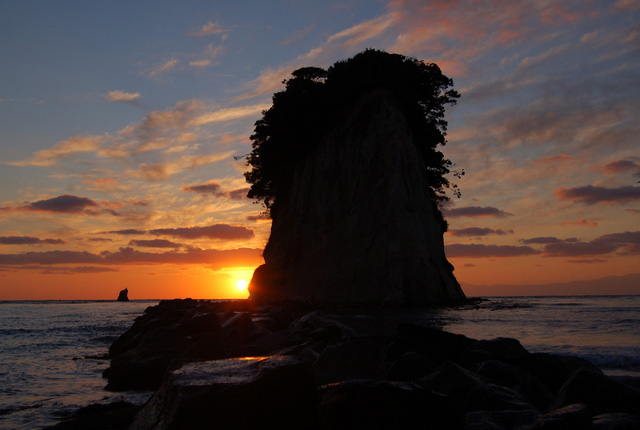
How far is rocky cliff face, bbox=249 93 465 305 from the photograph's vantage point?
104 feet

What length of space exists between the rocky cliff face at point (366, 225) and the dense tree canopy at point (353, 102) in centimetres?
157

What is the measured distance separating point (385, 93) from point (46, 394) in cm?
3209

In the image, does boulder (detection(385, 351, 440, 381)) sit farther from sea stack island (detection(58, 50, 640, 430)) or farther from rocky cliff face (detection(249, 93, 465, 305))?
rocky cliff face (detection(249, 93, 465, 305))

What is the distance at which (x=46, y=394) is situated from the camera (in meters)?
7.92

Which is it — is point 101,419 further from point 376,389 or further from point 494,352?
point 494,352

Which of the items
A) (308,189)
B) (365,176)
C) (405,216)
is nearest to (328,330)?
(405,216)

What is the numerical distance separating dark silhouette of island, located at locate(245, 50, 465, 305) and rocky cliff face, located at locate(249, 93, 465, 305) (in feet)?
0.27

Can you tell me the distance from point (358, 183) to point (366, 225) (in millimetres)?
3387

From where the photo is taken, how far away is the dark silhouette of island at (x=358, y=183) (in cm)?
3244

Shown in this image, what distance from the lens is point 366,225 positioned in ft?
112

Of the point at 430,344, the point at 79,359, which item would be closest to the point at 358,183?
the point at 79,359

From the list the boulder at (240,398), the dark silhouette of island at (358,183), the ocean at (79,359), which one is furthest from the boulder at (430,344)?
the dark silhouette of island at (358,183)

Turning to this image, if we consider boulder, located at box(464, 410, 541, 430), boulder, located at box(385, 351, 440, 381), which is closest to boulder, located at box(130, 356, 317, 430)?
boulder, located at box(464, 410, 541, 430)

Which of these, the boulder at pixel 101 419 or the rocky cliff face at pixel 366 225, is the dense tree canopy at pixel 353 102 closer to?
the rocky cliff face at pixel 366 225
